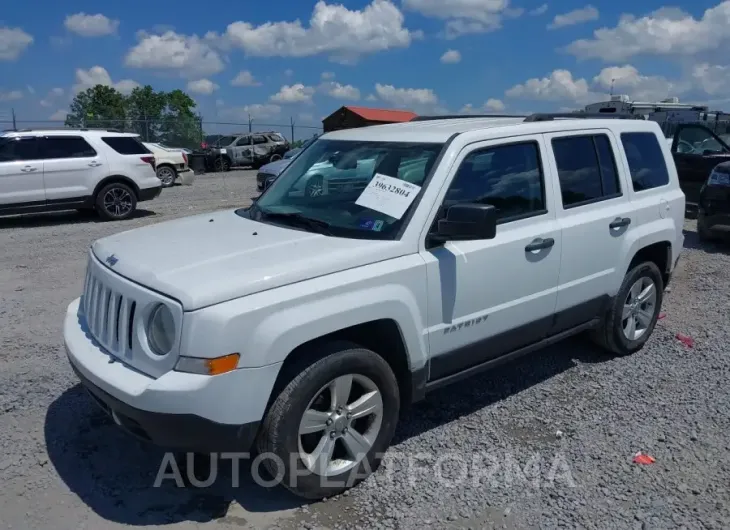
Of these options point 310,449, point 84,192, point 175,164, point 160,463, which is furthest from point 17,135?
point 310,449

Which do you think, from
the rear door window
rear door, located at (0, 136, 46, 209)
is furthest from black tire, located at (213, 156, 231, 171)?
rear door, located at (0, 136, 46, 209)

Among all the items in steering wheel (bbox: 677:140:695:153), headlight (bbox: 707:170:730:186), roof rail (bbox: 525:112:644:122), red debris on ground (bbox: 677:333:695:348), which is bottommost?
red debris on ground (bbox: 677:333:695:348)

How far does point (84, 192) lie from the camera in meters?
12.3

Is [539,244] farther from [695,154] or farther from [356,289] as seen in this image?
[695,154]

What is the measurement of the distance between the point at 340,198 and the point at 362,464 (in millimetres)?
1544

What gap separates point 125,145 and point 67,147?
1.13 metres

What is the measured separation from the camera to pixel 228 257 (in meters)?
3.27

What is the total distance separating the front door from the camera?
3635mm

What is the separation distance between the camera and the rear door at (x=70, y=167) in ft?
39.5

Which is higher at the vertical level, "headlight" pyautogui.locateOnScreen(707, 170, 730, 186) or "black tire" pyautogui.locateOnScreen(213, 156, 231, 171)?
"headlight" pyautogui.locateOnScreen(707, 170, 730, 186)

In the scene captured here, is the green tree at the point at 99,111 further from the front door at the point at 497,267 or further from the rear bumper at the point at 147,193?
the front door at the point at 497,267

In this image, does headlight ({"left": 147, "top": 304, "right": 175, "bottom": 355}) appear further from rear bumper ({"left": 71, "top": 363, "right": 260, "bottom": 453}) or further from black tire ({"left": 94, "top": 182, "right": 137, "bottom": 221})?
black tire ({"left": 94, "top": 182, "right": 137, "bottom": 221})

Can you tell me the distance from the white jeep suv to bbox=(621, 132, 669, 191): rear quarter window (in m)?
0.10

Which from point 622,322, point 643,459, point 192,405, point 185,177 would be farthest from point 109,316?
point 185,177
